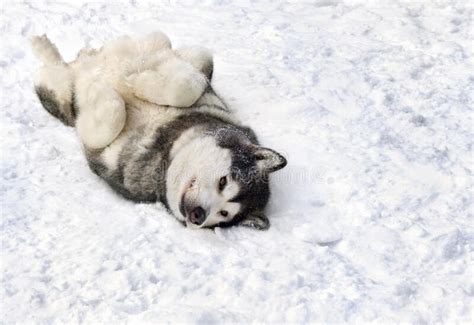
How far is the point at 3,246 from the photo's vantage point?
428cm

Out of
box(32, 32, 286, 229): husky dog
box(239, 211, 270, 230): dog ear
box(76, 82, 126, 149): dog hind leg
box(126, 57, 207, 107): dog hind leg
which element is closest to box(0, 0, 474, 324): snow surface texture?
box(239, 211, 270, 230): dog ear

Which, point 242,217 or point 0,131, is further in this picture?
point 0,131

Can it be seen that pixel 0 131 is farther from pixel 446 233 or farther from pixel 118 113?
pixel 446 233

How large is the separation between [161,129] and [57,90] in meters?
1.21

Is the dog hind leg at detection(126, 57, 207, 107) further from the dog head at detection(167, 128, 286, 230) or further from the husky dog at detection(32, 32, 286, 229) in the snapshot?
the dog head at detection(167, 128, 286, 230)

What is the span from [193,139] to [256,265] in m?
1.20

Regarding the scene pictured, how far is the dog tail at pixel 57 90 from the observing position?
227 inches

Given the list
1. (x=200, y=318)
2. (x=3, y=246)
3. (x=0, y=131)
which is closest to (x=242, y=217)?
(x=200, y=318)

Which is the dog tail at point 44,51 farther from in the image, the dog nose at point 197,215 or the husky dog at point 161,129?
the dog nose at point 197,215

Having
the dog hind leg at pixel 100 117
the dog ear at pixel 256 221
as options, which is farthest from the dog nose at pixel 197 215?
the dog hind leg at pixel 100 117

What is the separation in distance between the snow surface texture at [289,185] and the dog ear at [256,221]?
0.07 metres

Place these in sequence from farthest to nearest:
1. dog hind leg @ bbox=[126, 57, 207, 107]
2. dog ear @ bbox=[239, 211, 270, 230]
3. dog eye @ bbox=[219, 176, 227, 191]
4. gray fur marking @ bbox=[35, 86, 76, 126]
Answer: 1. gray fur marking @ bbox=[35, 86, 76, 126]
2. dog hind leg @ bbox=[126, 57, 207, 107]
3. dog ear @ bbox=[239, 211, 270, 230]
4. dog eye @ bbox=[219, 176, 227, 191]

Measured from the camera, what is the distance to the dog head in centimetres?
455

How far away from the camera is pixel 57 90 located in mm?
5773
